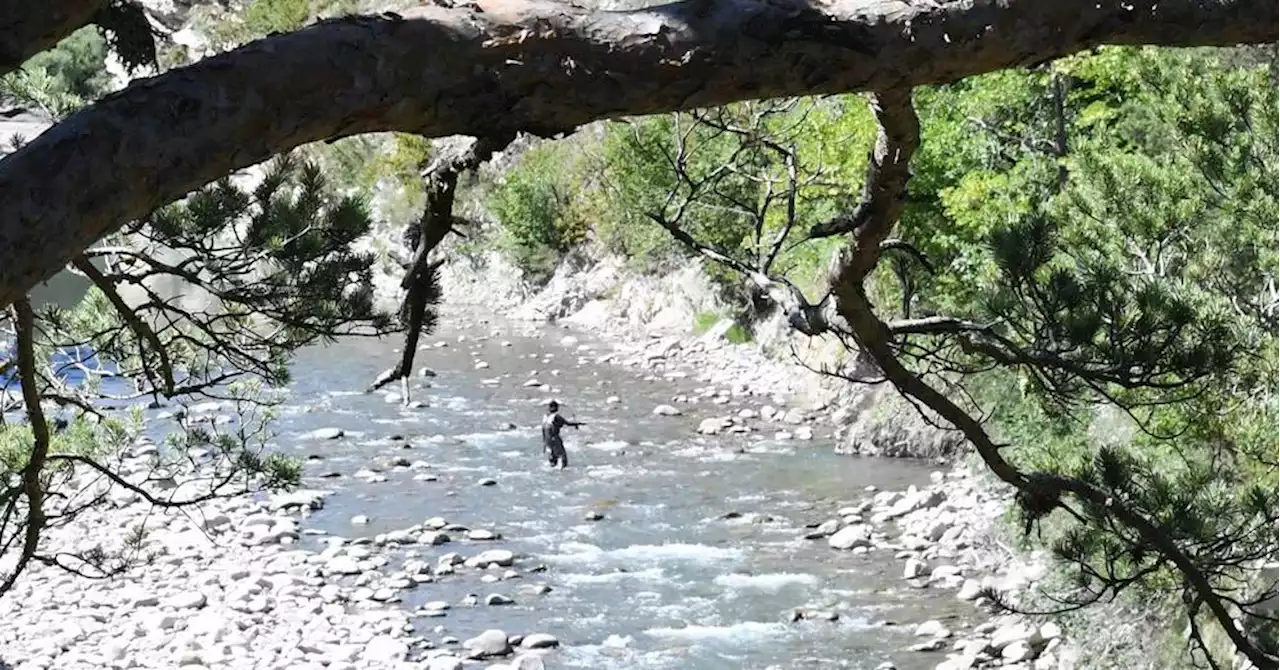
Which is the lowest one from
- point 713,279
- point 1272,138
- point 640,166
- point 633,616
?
point 633,616

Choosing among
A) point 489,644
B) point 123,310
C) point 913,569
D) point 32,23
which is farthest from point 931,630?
point 32,23

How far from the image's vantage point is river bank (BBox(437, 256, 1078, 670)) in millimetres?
9164

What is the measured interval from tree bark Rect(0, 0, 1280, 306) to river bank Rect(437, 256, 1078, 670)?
8.35ft

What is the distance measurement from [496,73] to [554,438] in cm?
1113

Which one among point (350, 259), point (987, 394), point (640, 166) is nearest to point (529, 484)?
point (987, 394)

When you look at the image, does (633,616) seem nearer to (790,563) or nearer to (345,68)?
(790,563)

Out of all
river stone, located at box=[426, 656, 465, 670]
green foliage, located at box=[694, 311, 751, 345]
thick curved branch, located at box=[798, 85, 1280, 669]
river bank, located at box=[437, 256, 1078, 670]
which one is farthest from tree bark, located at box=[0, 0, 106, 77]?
green foliage, located at box=[694, 311, 751, 345]

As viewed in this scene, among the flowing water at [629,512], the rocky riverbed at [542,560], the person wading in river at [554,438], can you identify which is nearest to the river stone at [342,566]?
the rocky riverbed at [542,560]

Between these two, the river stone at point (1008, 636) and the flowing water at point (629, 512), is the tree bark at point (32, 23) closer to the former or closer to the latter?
the flowing water at point (629, 512)

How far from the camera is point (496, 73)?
5.59 feet

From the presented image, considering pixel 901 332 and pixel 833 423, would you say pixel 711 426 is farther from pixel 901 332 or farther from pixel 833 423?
pixel 901 332

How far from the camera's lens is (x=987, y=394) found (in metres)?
10.7

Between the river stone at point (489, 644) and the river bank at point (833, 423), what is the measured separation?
2103 millimetres

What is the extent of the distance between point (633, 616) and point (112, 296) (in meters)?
6.86
